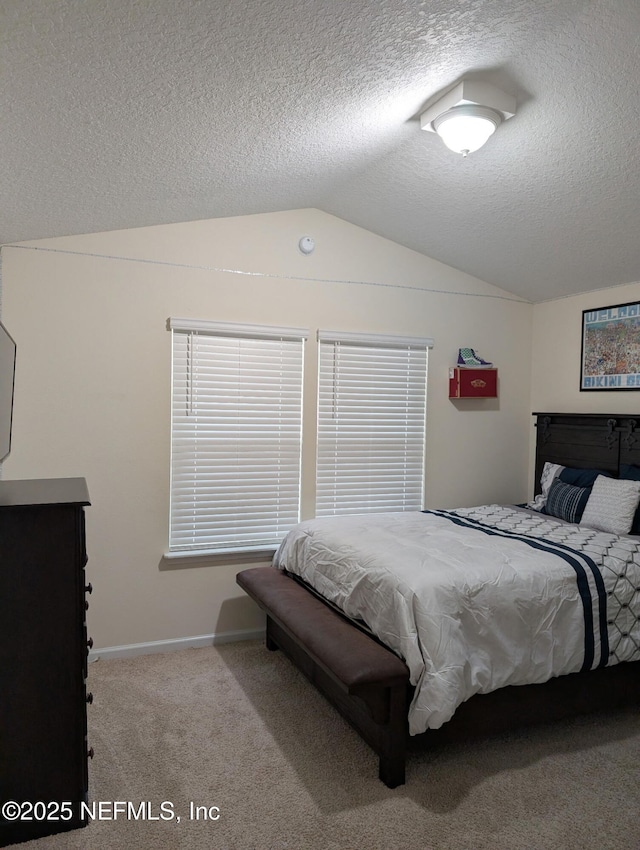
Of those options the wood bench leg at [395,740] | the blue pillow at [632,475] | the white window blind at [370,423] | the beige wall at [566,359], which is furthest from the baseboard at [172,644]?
the beige wall at [566,359]

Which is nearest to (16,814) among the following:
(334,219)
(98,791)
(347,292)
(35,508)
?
(98,791)

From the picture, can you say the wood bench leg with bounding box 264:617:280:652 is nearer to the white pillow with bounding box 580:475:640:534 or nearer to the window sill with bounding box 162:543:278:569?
the window sill with bounding box 162:543:278:569

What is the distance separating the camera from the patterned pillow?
3.73 metres

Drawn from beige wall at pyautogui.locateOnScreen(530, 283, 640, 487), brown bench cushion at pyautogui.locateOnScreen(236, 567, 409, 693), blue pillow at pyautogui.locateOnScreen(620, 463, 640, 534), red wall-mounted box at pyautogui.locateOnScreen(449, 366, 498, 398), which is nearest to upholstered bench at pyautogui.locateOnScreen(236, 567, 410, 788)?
brown bench cushion at pyautogui.locateOnScreen(236, 567, 409, 693)

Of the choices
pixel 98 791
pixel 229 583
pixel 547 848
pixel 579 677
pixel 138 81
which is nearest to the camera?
pixel 138 81

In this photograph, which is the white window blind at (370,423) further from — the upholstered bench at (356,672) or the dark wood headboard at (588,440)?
the upholstered bench at (356,672)

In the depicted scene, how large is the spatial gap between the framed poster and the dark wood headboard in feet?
→ 0.76

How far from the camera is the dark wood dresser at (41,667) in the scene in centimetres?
204

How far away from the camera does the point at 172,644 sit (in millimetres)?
3682

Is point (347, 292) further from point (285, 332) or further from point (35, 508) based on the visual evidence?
point (35, 508)

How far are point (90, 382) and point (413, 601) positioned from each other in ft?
7.26

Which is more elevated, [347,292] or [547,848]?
[347,292]

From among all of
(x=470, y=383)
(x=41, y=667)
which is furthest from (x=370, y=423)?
(x=41, y=667)

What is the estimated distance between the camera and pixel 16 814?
2.05m
